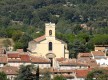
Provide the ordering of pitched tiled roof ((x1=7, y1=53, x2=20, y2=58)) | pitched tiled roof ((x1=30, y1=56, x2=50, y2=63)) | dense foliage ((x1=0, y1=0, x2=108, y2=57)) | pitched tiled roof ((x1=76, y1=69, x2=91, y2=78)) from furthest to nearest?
1. dense foliage ((x1=0, y1=0, x2=108, y2=57))
2. pitched tiled roof ((x1=7, y1=53, x2=20, y2=58))
3. pitched tiled roof ((x1=30, y1=56, x2=50, y2=63))
4. pitched tiled roof ((x1=76, y1=69, x2=91, y2=78))

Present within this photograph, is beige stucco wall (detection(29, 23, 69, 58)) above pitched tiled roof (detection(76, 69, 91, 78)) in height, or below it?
above

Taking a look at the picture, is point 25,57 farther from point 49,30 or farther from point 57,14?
point 57,14

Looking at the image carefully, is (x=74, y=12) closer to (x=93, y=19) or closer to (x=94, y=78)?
(x=93, y=19)

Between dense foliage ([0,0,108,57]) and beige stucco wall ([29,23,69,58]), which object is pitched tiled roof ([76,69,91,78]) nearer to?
beige stucco wall ([29,23,69,58])

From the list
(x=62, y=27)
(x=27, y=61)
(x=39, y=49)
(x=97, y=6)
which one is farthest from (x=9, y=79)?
(x=97, y=6)

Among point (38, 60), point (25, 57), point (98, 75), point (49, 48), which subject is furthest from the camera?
point (49, 48)

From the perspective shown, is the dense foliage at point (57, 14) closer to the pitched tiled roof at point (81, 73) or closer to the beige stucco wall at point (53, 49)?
the beige stucco wall at point (53, 49)

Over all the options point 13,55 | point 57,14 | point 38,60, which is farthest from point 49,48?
point 57,14

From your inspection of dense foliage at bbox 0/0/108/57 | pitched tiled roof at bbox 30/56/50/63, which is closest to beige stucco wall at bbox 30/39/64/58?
pitched tiled roof at bbox 30/56/50/63

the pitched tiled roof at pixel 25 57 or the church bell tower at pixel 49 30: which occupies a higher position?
the church bell tower at pixel 49 30

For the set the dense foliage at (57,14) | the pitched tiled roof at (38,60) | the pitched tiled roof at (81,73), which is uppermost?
the dense foliage at (57,14)

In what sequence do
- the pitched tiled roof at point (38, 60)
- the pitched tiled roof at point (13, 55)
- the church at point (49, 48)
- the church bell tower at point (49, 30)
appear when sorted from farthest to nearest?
the church bell tower at point (49, 30) < the church at point (49, 48) < the pitched tiled roof at point (13, 55) < the pitched tiled roof at point (38, 60)

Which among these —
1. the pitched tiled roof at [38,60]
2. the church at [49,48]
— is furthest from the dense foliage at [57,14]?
the pitched tiled roof at [38,60]

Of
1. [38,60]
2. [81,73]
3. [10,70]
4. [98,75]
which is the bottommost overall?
[98,75]
